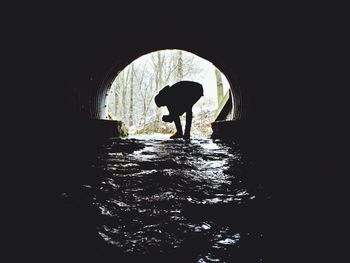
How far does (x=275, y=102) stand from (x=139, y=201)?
479 cm

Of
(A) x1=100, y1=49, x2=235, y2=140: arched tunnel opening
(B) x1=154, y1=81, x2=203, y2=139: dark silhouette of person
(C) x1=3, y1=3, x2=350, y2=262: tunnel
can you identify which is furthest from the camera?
(A) x1=100, y1=49, x2=235, y2=140: arched tunnel opening

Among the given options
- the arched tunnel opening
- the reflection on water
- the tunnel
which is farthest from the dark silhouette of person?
the arched tunnel opening

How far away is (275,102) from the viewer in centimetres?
563

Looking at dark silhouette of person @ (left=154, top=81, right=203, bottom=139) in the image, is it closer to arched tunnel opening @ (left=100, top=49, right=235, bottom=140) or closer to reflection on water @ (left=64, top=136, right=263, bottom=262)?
reflection on water @ (left=64, top=136, right=263, bottom=262)

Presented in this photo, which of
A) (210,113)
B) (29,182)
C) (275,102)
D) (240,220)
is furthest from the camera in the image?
(210,113)

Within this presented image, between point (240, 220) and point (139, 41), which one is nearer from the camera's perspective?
point (240, 220)

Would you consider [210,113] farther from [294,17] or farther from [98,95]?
[294,17]

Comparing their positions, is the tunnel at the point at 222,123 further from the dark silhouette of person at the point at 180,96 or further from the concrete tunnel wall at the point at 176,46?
the dark silhouette of person at the point at 180,96

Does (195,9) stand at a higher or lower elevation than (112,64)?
higher

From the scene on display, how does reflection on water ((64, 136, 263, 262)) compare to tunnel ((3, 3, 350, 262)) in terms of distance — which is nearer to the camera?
reflection on water ((64, 136, 263, 262))

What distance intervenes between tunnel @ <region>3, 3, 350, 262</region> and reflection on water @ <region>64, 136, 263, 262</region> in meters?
0.18

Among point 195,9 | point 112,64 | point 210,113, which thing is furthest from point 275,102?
point 210,113

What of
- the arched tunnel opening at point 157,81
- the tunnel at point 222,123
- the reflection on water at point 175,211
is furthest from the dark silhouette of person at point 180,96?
the arched tunnel opening at point 157,81

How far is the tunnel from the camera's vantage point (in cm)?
157
